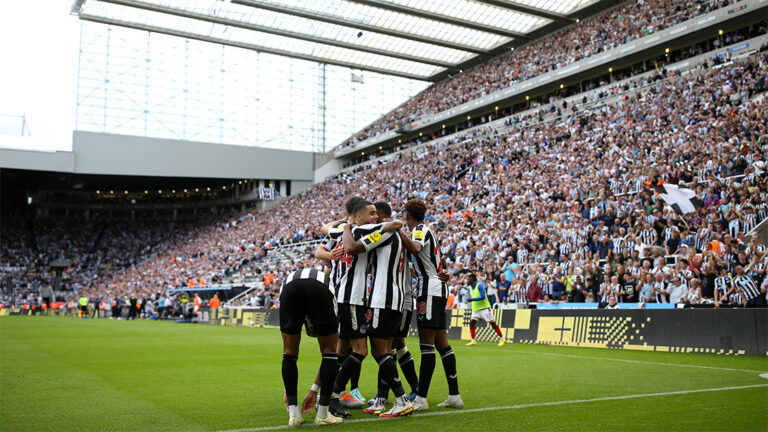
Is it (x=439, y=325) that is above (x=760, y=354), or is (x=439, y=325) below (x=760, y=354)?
above

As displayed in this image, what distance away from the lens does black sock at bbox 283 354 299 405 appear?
5.55 m

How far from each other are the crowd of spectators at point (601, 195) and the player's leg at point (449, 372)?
9083 millimetres

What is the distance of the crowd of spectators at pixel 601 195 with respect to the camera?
51.8 ft

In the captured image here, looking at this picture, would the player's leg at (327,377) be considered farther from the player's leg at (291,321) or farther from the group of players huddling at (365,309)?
the player's leg at (291,321)

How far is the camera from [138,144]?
53.4 meters

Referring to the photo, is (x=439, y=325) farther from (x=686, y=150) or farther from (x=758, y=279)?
(x=686, y=150)

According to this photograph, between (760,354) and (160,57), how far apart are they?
53.3m

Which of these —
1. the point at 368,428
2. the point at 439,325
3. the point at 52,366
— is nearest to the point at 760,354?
the point at 439,325

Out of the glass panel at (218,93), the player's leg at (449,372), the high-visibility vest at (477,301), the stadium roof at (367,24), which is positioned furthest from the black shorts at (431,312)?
the glass panel at (218,93)

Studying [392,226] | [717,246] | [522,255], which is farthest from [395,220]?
[522,255]

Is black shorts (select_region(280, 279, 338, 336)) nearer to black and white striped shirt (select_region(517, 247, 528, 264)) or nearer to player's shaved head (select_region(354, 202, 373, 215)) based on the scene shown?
player's shaved head (select_region(354, 202, 373, 215))

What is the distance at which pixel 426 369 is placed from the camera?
639 centimetres

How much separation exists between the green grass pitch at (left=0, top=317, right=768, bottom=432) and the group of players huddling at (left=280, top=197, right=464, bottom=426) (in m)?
0.31

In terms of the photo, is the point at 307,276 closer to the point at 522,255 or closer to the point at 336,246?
the point at 336,246
